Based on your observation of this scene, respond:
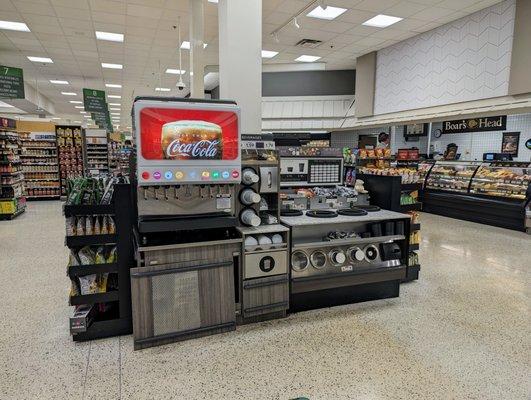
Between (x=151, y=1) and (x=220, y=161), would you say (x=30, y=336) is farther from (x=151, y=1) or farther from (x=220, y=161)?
(x=151, y=1)

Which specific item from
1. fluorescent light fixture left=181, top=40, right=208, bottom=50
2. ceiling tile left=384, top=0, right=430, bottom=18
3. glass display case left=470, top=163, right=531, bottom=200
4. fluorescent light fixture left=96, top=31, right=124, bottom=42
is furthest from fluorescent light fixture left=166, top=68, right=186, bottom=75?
glass display case left=470, top=163, right=531, bottom=200

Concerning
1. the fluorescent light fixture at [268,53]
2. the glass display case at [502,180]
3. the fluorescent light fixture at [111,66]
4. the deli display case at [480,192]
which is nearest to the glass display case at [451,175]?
the deli display case at [480,192]

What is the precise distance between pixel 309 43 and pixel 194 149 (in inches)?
300

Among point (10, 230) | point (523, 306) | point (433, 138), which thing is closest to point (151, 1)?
point (10, 230)

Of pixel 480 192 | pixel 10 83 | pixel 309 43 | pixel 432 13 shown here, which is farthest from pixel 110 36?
pixel 480 192

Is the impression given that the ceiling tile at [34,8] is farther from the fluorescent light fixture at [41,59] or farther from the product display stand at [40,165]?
the product display stand at [40,165]

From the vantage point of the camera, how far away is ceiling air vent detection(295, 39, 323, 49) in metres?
8.88

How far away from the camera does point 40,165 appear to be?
11578mm

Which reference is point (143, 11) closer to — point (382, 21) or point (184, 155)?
point (382, 21)

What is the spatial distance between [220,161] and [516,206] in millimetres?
6847

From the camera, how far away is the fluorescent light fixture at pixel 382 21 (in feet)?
24.5

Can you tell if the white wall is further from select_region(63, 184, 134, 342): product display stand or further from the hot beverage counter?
select_region(63, 184, 134, 342): product display stand

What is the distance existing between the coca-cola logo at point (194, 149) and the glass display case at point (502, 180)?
6965 millimetres

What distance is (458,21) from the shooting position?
757cm
